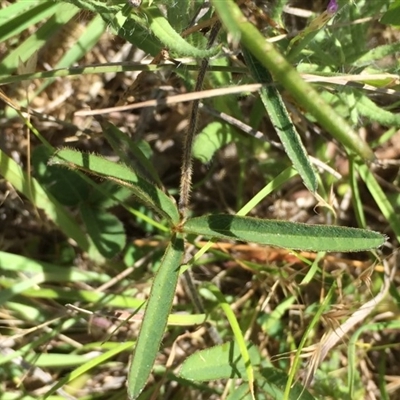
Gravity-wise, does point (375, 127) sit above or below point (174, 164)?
above

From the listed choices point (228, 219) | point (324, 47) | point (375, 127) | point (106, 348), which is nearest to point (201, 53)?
point (228, 219)

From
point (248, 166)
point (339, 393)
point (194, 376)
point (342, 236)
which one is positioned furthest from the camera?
point (248, 166)

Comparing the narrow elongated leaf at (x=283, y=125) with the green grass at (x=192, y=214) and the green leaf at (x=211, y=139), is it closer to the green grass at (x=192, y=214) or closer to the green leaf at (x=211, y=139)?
the green grass at (x=192, y=214)

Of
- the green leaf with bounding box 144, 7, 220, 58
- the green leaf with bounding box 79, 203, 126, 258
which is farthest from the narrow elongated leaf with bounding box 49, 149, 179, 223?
the green leaf with bounding box 79, 203, 126, 258

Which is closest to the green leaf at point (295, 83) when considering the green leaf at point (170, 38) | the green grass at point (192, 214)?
the green leaf at point (170, 38)

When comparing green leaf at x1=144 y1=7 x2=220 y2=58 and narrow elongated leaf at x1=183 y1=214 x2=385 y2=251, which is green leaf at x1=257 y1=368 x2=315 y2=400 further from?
green leaf at x1=144 y1=7 x2=220 y2=58

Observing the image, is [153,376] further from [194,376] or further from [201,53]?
[201,53]
